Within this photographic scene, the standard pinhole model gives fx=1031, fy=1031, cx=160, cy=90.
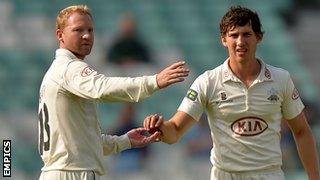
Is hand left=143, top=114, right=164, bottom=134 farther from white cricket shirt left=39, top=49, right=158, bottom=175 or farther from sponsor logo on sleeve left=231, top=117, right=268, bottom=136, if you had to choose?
sponsor logo on sleeve left=231, top=117, right=268, bottom=136

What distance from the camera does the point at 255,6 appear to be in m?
14.7

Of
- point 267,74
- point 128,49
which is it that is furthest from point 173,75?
point 128,49

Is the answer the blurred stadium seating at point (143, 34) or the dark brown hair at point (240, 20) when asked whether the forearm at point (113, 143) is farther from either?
the blurred stadium seating at point (143, 34)

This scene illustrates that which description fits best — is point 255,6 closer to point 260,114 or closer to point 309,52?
point 309,52

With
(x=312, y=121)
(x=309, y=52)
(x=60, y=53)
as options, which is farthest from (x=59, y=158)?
(x=309, y=52)

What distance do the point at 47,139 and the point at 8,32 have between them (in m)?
7.87

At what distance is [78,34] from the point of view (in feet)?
19.0

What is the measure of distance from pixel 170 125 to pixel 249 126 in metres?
0.46

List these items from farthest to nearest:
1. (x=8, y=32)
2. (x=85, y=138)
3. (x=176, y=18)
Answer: (x=176, y=18)
(x=8, y=32)
(x=85, y=138)

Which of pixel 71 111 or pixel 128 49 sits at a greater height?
pixel 128 49

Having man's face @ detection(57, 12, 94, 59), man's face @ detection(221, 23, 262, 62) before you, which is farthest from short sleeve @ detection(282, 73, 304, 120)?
man's face @ detection(57, 12, 94, 59)

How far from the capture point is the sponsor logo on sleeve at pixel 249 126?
5969 mm

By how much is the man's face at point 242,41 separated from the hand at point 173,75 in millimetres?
765

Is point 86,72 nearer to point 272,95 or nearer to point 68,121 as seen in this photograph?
point 68,121
